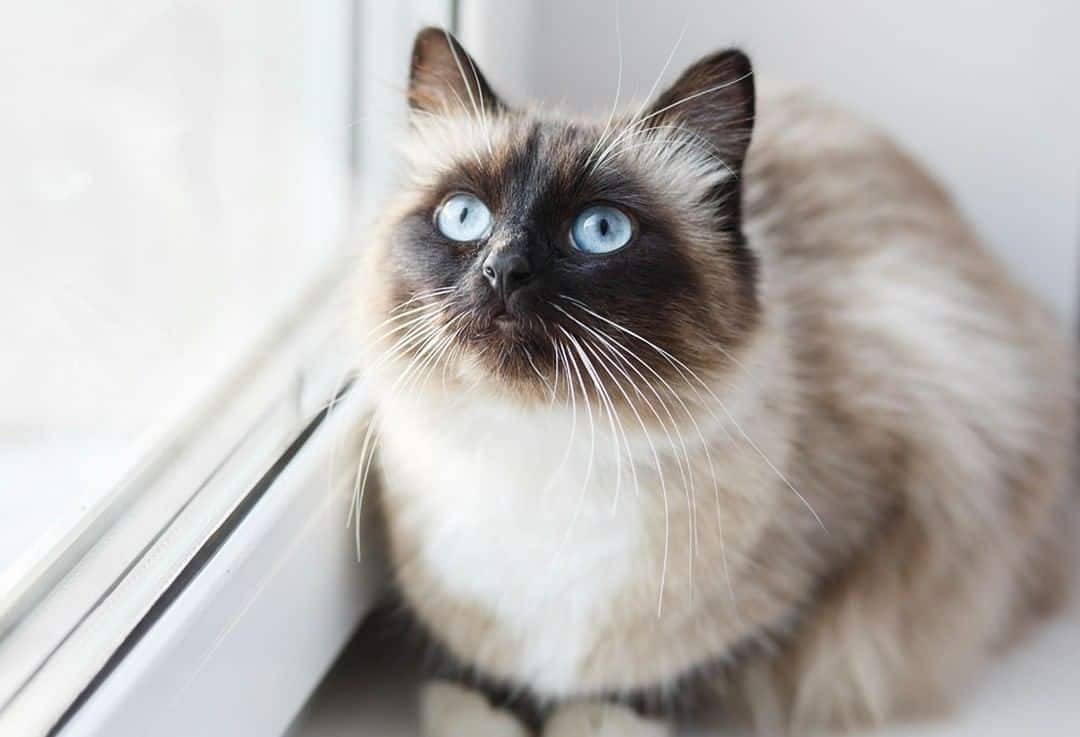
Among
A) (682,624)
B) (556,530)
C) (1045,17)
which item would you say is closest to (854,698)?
(682,624)

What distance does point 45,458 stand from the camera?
35.7 inches

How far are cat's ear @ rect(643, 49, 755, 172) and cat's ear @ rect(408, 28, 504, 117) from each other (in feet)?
0.51

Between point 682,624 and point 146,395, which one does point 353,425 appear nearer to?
point 146,395

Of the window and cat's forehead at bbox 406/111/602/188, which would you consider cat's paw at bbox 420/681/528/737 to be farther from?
cat's forehead at bbox 406/111/602/188

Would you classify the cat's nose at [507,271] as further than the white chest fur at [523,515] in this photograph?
No

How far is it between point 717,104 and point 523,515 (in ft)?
1.26

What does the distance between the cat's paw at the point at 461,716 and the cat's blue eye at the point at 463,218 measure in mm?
453

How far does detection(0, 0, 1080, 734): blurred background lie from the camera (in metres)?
0.89

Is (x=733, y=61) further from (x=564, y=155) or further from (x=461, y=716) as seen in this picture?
(x=461, y=716)

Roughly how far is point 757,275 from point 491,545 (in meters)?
0.34

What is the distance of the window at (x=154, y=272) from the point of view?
0.85m

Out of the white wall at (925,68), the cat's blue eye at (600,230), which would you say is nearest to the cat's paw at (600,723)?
the cat's blue eye at (600,230)

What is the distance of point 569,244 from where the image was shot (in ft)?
3.24

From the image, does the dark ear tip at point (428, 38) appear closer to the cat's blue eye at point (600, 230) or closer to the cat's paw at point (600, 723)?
the cat's blue eye at point (600, 230)
